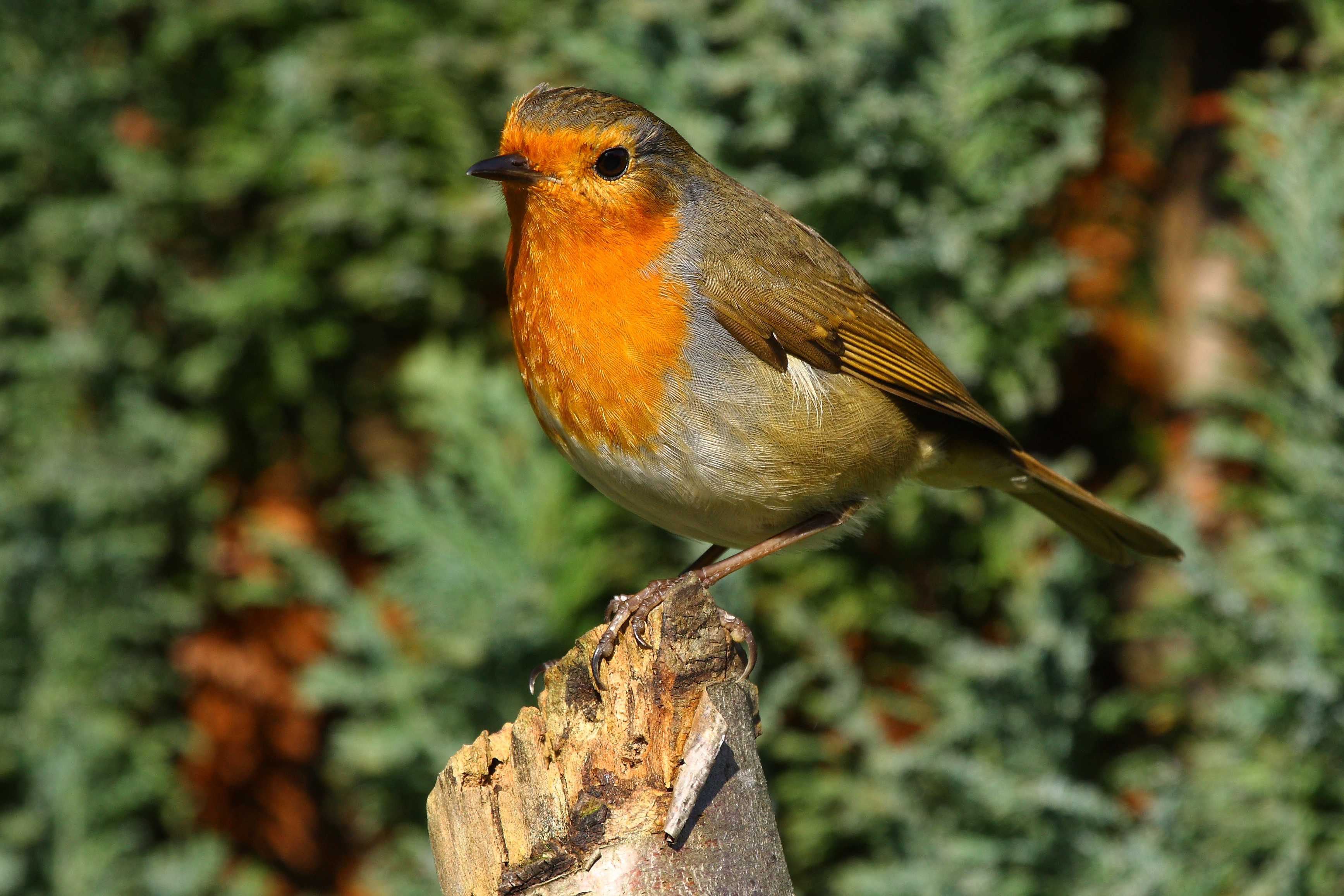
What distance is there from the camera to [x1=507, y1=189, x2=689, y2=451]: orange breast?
7.82 ft

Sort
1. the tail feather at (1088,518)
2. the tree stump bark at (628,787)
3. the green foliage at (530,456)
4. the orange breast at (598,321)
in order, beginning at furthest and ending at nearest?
the green foliage at (530,456) < the tail feather at (1088,518) < the orange breast at (598,321) < the tree stump bark at (628,787)

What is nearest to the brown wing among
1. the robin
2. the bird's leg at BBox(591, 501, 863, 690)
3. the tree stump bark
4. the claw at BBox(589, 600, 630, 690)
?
the robin

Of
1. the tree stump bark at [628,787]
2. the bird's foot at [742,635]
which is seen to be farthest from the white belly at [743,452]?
the tree stump bark at [628,787]

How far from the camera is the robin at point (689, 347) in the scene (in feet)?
7.88

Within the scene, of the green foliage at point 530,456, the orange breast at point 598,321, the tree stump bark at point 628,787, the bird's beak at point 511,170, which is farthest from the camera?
the green foliage at point 530,456

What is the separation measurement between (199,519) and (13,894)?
4.32 ft

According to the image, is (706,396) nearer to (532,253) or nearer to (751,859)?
(532,253)

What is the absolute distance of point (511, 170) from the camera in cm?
252

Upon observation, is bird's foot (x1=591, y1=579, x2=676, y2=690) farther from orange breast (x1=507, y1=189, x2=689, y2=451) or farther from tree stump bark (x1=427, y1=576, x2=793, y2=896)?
orange breast (x1=507, y1=189, x2=689, y2=451)

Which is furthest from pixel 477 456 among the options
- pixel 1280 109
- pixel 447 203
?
pixel 1280 109

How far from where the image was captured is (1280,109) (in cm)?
335

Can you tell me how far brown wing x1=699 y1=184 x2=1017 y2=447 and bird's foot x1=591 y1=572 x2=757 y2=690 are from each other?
0.60m

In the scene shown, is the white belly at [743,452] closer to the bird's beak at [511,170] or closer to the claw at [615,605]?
Answer: the claw at [615,605]

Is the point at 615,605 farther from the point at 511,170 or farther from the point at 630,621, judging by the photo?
the point at 511,170
